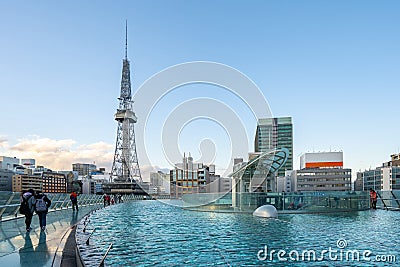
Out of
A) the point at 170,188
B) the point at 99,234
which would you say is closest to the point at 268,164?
the point at 99,234

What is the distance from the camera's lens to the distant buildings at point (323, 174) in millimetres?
125188

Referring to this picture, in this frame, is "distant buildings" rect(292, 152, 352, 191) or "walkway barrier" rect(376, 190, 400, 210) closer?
"walkway barrier" rect(376, 190, 400, 210)

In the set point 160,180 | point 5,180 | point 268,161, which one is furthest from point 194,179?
point 268,161

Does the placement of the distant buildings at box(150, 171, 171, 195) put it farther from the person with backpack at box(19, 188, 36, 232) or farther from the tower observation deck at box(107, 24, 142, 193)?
the person with backpack at box(19, 188, 36, 232)

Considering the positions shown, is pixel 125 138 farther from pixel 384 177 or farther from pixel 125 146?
pixel 384 177

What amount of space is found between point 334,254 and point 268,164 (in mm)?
22760

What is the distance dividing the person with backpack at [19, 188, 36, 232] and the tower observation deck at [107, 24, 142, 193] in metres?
138

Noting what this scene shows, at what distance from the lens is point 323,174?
128125mm

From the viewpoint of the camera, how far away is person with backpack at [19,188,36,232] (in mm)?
13875

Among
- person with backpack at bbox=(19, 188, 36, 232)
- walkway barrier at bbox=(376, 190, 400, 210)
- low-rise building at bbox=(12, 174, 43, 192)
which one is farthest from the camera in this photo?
low-rise building at bbox=(12, 174, 43, 192)

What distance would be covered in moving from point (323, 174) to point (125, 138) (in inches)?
3123

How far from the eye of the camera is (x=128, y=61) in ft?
523

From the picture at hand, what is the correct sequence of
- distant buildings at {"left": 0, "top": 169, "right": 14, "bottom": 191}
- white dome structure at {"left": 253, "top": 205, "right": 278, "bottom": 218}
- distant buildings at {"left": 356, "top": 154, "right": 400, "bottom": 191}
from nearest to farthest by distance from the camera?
white dome structure at {"left": 253, "top": 205, "right": 278, "bottom": 218} < distant buildings at {"left": 356, "top": 154, "right": 400, "bottom": 191} < distant buildings at {"left": 0, "top": 169, "right": 14, "bottom": 191}

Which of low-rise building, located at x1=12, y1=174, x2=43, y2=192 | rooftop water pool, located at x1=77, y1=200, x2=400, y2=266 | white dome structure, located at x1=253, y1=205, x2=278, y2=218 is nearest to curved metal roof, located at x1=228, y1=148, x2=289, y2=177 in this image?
white dome structure, located at x1=253, y1=205, x2=278, y2=218
